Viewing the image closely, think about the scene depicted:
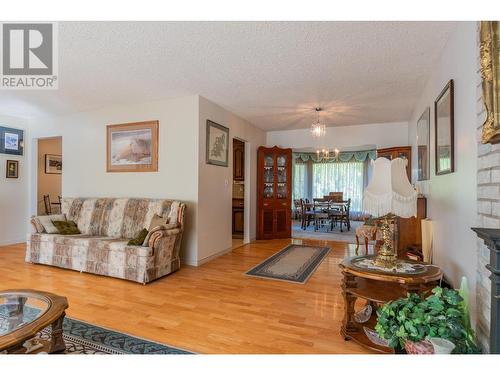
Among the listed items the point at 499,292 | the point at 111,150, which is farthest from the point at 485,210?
the point at 111,150

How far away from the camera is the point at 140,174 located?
14.2 feet

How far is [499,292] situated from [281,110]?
401cm

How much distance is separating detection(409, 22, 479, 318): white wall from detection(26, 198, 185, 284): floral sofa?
292 centimetres

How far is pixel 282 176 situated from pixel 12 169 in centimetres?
546

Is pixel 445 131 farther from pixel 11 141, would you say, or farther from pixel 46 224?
pixel 11 141

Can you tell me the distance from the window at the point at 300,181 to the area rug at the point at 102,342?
853 cm

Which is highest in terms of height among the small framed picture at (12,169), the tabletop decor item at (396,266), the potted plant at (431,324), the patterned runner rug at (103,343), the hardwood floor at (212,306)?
the small framed picture at (12,169)

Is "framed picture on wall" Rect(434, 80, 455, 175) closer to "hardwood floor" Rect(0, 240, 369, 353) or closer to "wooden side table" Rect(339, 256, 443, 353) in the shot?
A: "wooden side table" Rect(339, 256, 443, 353)

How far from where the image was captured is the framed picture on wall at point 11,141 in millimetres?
5074

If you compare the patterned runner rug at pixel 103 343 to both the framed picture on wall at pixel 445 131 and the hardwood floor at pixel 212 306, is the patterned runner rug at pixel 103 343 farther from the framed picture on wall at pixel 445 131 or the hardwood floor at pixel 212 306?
the framed picture on wall at pixel 445 131

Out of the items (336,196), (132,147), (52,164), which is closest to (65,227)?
(132,147)

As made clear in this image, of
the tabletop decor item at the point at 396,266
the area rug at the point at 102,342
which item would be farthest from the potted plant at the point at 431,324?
the area rug at the point at 102,342
